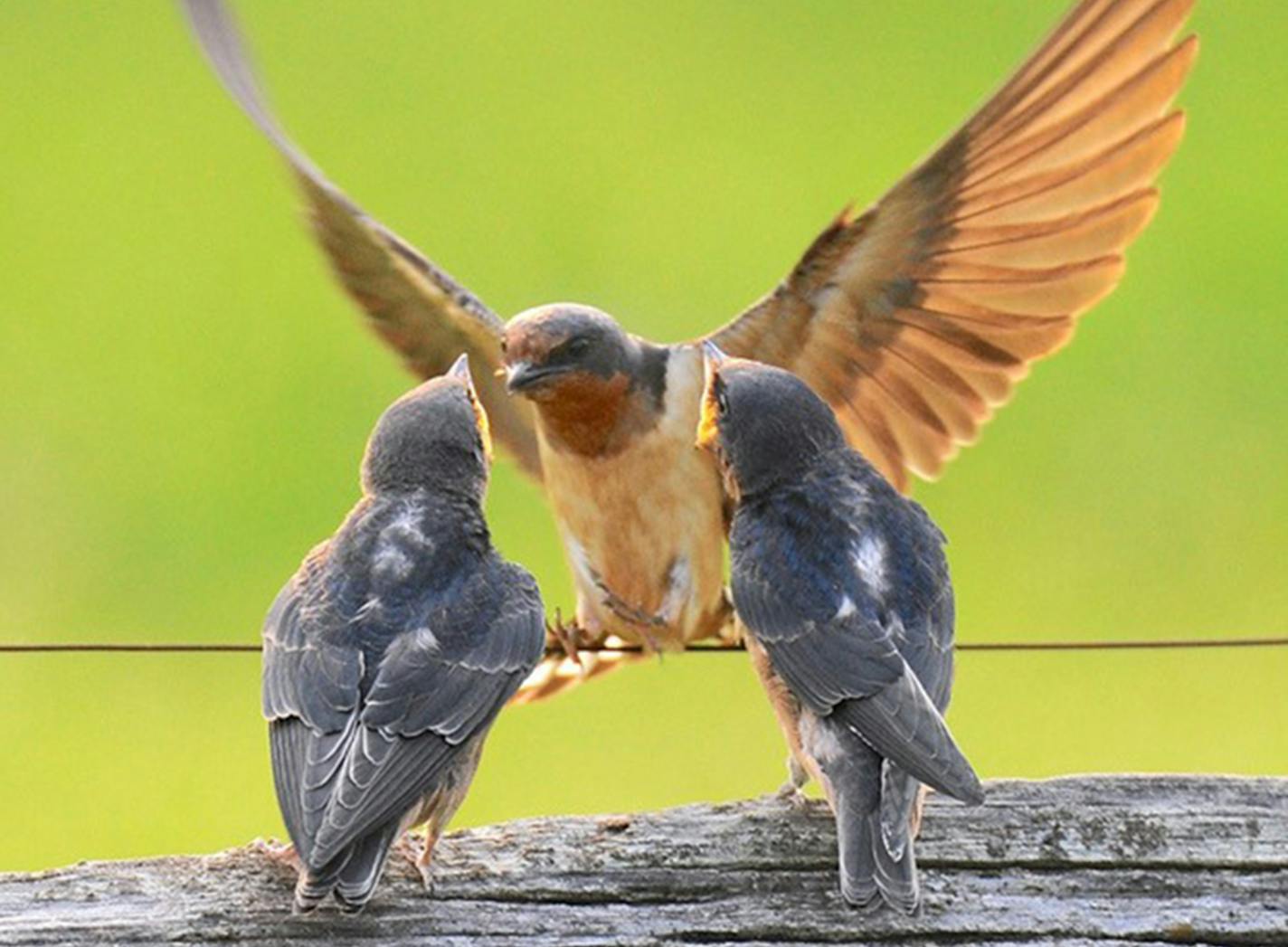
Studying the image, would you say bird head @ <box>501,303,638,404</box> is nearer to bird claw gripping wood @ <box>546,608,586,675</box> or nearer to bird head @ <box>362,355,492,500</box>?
bird claw gripping wood @ <box>546,608,586,675</box>

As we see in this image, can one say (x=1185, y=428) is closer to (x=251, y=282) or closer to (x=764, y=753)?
(x=764, y=753)

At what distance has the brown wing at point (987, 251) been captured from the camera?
6133mm

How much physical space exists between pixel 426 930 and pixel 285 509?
8.29m

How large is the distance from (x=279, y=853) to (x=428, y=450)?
34.9 inches

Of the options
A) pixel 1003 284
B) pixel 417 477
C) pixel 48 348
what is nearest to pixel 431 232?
pixel 48 348

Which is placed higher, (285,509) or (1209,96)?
(1209,96)

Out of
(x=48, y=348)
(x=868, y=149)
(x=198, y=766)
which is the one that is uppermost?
(x=868, y=149)

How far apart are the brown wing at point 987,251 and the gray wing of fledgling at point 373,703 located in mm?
1968

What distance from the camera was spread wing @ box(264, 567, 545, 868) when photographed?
4.35 metres

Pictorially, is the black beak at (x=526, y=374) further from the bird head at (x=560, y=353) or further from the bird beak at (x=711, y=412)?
the bird beak at (x=711, y=412)

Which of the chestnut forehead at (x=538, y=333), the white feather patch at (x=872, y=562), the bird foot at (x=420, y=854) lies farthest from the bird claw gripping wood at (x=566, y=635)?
the bird foot at (x=420, y=854)

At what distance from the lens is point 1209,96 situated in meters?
16.2

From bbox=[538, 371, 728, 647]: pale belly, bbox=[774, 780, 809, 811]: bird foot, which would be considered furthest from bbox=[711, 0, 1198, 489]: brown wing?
bbox=[774, 780, 809, 811]: bird foot

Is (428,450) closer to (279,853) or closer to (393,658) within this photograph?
(393,658)
